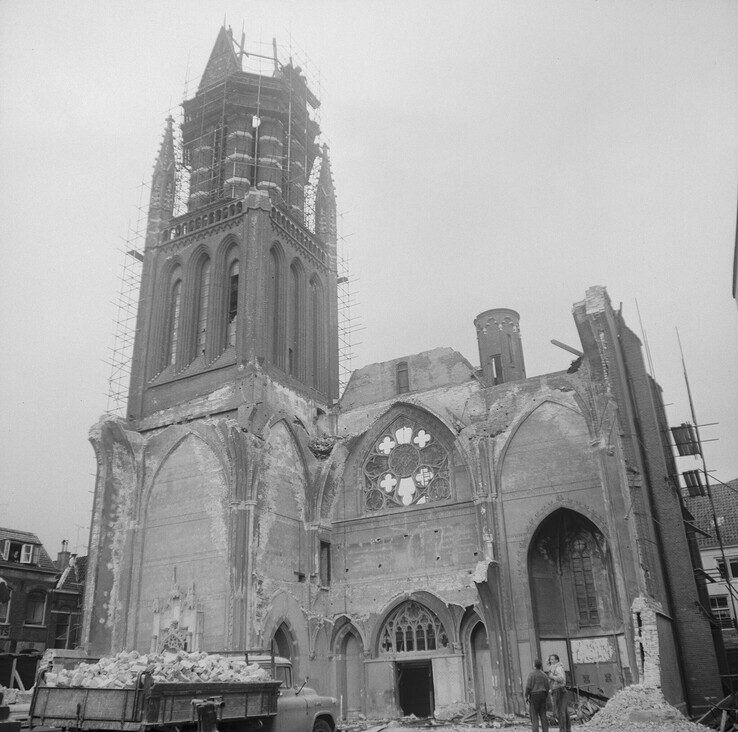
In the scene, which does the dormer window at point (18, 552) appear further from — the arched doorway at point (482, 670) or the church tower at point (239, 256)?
the arched doorway at point (482, 670)

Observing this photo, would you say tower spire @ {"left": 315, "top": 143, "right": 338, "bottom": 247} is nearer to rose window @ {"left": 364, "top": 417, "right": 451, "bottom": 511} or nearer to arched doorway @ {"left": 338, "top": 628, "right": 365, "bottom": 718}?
rose window @ {"left": 364, "top": 417, "right": 451, "bottom": 511}

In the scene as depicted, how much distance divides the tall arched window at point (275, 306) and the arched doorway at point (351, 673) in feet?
31.5

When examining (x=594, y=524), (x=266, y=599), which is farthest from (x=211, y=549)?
(x=594, y=524)

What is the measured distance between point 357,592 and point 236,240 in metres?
13.3

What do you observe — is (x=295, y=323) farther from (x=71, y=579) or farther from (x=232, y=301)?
(x=71, y=579)

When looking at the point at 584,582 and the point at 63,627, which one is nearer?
the point at 584,582

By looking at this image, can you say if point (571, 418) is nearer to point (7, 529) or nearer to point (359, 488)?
point (359, 488)

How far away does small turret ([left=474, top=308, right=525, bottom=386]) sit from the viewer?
28.2 metres

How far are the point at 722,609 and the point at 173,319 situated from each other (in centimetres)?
2971

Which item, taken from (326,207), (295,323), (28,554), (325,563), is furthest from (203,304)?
(28,554)

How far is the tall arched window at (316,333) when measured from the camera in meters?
28.7

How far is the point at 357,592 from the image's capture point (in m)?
23.6

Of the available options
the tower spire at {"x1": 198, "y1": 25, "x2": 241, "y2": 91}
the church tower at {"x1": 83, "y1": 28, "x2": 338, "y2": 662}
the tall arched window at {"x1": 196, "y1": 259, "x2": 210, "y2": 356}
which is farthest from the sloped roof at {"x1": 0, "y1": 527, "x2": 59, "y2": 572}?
the tower spire at {"x1": 198, "y1": 25, "x2": 241, "y2": 91}

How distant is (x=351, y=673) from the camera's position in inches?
904
